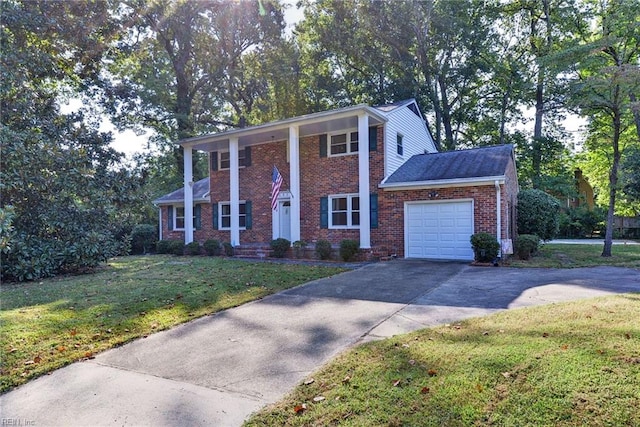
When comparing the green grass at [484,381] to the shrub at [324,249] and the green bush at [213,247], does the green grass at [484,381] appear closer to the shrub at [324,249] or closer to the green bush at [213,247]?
the shrub at [324,249]

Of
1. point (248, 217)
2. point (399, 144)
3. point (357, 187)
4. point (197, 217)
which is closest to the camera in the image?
point (357, 187)

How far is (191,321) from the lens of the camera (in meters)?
5.79

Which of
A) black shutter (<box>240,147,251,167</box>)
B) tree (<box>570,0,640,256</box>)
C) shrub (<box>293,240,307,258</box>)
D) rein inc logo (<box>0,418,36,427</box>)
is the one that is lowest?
rein inc logo (<box>0,418,36,427</box>)

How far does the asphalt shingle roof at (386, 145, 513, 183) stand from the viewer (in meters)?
12.3

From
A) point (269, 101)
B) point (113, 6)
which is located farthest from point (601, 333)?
point (269, 101)

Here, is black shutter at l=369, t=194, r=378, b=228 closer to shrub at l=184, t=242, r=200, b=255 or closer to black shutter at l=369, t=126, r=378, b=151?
black shutter at l=369, t=126, r=378, b=151

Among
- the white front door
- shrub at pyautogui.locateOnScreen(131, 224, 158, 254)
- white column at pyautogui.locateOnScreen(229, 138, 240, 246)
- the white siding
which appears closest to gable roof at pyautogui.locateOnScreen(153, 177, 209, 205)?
shrub at pyautogui.locateOnScreen(131, 224, 158, 254)

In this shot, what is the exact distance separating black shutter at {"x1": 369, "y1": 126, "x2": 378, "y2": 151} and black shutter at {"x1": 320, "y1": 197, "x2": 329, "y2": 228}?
8.80 ft

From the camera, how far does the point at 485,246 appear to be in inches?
439

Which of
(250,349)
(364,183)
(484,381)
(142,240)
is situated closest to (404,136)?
(364,183)

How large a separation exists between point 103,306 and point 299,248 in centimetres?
856

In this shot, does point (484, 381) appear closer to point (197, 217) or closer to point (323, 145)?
point (323, 145)

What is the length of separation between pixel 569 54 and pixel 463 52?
12.3 m

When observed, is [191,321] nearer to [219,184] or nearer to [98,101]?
[219,184]
